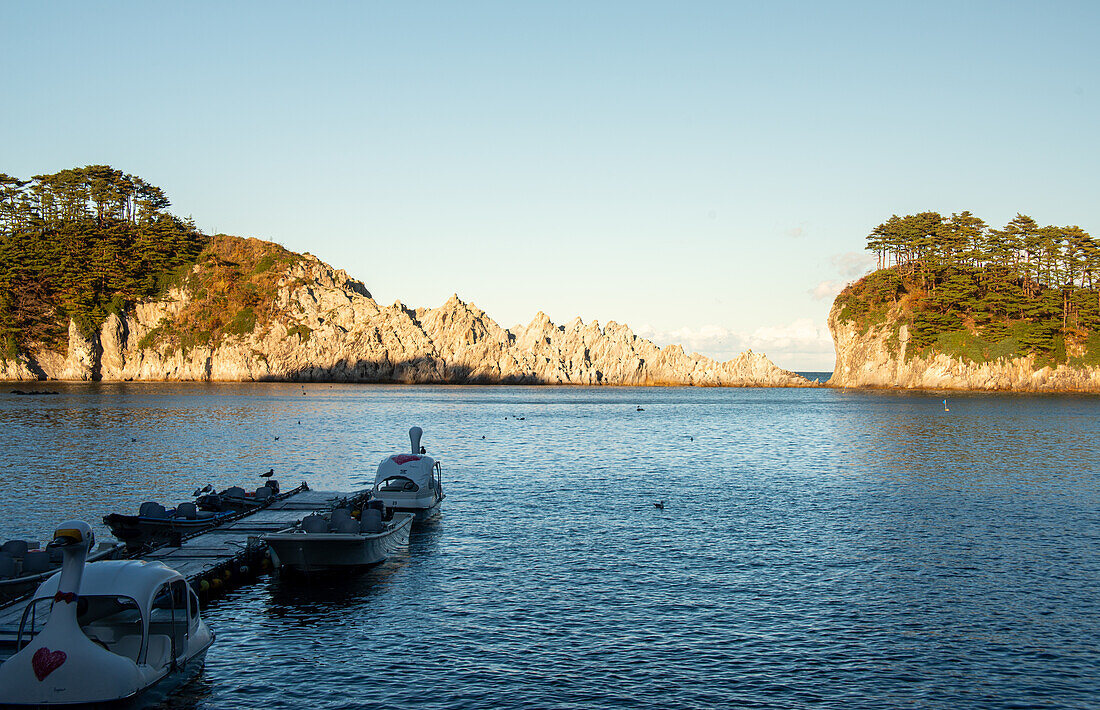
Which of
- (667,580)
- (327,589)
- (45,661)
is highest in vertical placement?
(45,661)

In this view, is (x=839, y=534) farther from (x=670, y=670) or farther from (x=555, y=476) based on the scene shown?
(x=555, y=476)

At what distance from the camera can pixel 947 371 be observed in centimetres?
17612

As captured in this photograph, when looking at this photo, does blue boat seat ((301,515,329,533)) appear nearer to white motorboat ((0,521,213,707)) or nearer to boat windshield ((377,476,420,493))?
white motorboat ((0,521,213,707))

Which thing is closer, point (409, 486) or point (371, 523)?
point (371, 523)

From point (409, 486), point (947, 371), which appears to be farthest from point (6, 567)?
point (947, 371)

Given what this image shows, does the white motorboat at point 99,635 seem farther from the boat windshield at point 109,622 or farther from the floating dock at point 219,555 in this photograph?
the floating dock at point 219,555

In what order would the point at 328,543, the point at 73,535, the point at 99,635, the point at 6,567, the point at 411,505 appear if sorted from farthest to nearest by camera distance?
the point at 411,505, the point at 328,543, the point at 6,567, the point at 99,635, the point at 73,535

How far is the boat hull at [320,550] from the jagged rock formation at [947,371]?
6783 inches

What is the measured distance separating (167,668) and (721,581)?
18884 mm

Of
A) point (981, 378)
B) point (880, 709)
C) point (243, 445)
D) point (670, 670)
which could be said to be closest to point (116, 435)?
point (243, 445)

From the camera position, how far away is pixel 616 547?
3566 cm

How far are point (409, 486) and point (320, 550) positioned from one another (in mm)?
12351

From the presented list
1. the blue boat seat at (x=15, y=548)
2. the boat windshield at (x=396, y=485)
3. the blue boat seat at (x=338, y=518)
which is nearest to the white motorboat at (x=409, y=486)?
the boat windshield at (x=396, y=485)

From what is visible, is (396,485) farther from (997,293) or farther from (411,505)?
(997,293)
